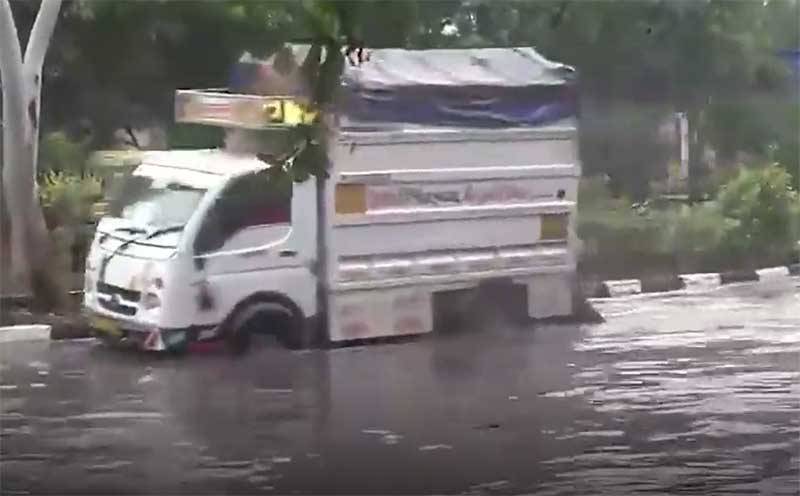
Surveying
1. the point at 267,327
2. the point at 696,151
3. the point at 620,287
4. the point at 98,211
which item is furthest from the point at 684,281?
the point at 98,211

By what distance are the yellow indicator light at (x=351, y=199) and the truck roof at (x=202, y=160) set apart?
0.58 feet

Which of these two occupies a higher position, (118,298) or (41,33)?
(41,33)

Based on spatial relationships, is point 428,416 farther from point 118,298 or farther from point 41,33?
point 41,33

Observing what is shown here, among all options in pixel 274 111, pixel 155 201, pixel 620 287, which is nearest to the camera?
pixel 274 111

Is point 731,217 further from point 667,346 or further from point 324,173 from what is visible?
point 324,173

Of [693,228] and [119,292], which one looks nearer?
[119,292]

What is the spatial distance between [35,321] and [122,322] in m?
0.16

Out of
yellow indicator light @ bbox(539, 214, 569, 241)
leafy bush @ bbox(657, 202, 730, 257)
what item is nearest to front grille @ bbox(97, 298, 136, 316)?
yellow indicator light @ bbox(539, 214, 569, 241)

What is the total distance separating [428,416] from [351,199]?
0.42 meters

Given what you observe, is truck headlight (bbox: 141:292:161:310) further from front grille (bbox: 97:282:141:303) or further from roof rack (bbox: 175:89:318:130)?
roof rack (bbox: 175:89:318:130)

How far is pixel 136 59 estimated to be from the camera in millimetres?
2178

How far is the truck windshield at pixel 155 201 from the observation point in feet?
7.09

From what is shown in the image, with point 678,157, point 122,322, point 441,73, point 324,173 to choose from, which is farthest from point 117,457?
point 678,157

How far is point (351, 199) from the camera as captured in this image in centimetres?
217
